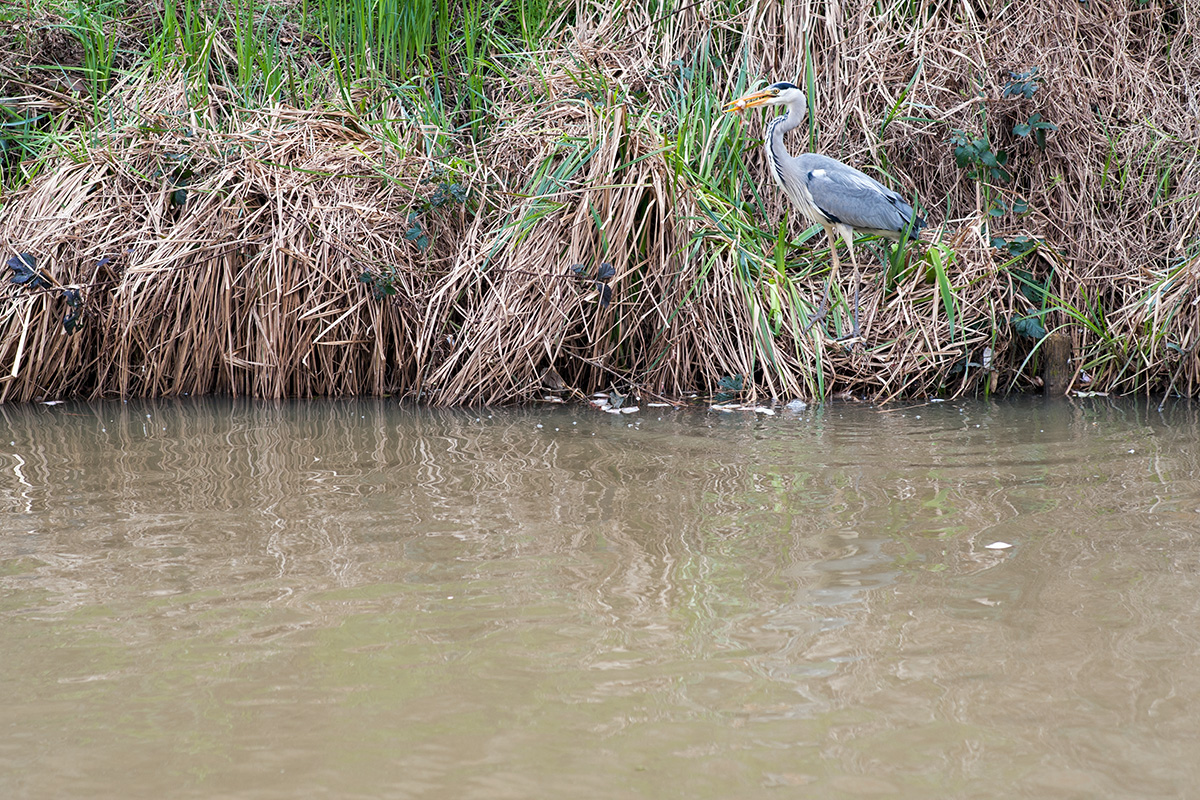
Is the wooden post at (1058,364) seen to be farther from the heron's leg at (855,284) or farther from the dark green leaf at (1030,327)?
the heron's leg at (855,284)

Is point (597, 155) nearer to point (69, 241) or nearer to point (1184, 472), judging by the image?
point (69, 241)

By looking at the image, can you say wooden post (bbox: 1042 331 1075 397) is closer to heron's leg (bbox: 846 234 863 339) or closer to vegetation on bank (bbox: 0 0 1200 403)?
vegetation on bank (bbox: 0 0 1200 403)

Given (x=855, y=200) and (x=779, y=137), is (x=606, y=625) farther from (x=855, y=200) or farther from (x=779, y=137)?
(x=779, y=137)

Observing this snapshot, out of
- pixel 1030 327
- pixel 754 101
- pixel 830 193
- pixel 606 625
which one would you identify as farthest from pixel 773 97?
pixel 606 625

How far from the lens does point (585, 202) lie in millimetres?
5129

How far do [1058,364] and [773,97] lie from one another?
1.96 metres

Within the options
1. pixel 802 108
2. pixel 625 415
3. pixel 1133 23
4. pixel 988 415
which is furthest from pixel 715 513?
pixel 1133 23

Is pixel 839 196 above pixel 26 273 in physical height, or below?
above

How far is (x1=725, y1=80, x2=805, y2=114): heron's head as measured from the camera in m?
5.38

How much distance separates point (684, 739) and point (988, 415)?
3358 millimetres

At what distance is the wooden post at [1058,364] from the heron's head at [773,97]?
175 centimetres

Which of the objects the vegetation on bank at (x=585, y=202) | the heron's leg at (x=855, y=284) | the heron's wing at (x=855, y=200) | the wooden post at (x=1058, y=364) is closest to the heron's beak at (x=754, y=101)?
the vegetation on bank at (x=585, y=202)

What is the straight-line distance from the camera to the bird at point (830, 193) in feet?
16.4

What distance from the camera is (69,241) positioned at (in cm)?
529
